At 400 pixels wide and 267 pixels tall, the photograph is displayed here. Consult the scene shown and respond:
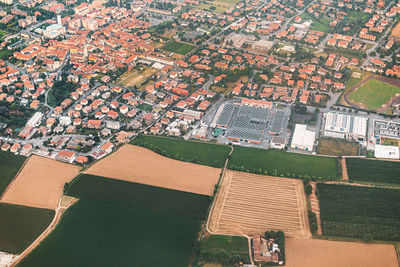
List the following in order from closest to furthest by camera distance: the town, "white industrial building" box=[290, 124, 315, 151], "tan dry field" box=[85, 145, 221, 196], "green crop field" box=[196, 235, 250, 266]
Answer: "green crop field" box=[196, 235, 250, 266]
the town
"tan dry field" box=[85, 145, 221, 196]
"white industrial building" box=[290, 124, 315, 151]

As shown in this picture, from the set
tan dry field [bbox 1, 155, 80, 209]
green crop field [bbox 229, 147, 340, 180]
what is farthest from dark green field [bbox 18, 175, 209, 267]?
green crop field [bbox 229, 147, 340, 180]

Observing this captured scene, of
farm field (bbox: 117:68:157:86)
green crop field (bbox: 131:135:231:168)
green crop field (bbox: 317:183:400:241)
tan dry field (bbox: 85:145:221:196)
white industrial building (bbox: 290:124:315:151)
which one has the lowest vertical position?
green crop field (bbox: 317:183:400:241)

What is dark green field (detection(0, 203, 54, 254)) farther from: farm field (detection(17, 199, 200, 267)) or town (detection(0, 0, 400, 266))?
farm field (detection(17, 199, 200, 267))

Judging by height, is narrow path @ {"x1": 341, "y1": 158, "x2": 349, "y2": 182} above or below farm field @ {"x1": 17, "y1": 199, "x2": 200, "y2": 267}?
above

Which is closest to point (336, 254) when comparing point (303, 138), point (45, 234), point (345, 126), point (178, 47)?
point (303, 138)

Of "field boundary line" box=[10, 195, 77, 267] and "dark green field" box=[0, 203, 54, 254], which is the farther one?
"dark green field" box=[0, 203, 54, 254]

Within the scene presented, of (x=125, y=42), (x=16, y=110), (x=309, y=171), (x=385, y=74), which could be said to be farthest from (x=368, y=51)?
(x=16, y=110)

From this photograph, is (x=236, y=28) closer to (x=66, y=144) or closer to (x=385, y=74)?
(x=385, y=74)
